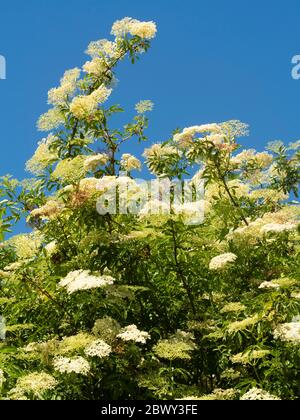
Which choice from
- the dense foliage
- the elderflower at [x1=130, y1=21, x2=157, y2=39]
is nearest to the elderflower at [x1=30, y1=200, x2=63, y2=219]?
the dense foliage

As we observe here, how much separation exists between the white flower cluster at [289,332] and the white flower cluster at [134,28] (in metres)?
5.27

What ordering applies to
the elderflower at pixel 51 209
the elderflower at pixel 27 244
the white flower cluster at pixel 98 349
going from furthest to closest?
the elderflower at pixel 27 244
the elderflower at pixel 51 209
the white flower cluster at pixel 98 349

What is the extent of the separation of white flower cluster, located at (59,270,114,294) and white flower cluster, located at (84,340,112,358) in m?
0.48

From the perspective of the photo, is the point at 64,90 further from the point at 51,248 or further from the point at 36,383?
the point at 36,383

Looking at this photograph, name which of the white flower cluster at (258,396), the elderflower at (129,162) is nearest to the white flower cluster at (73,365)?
the white flower cluster at (258,396)

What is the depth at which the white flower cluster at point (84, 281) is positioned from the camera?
557 centimetres

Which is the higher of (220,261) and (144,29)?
(144,29)

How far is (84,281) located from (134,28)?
191 inches

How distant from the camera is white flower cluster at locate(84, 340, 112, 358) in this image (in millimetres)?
5449

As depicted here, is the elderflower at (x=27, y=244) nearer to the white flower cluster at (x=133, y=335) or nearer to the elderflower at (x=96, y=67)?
the white flower cluster at (x=133, y=335)

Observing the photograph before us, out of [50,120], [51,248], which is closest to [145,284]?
[51,248]

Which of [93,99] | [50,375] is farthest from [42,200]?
[50,375]

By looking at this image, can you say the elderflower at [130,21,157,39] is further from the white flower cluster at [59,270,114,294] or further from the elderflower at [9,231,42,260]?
the white flower cluster at [59,270,114,294]

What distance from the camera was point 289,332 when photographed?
17.2 ft
